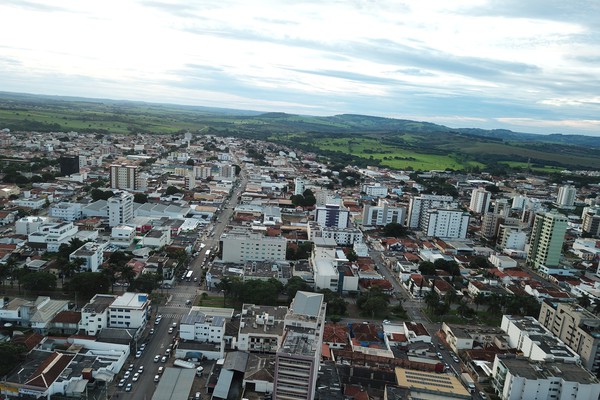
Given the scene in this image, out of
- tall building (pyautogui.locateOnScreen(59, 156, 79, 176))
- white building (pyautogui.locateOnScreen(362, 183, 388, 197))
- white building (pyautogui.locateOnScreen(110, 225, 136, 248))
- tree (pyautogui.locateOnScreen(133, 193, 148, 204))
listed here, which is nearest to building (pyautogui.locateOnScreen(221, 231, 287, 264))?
white building (pyautogui.locateOnScreen(110, 225, 136, 248))

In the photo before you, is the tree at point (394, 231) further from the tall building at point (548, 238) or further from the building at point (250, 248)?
the building at point (250, 248)

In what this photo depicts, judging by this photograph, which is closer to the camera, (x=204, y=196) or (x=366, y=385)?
(x=366, y=385)

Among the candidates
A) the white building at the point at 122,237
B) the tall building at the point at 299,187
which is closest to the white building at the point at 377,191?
the tall building at the point at 299,187

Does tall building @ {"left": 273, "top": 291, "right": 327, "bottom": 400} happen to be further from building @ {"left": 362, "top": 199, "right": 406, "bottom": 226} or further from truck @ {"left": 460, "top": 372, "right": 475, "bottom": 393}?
building @ {"left": 362, "top": 199, "right": 406, "bottom": 226}

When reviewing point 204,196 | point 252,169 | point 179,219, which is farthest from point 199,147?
point 179,219

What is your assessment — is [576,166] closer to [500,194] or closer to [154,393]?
[500,194]

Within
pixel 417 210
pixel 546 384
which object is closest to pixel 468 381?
pixel 546 384
